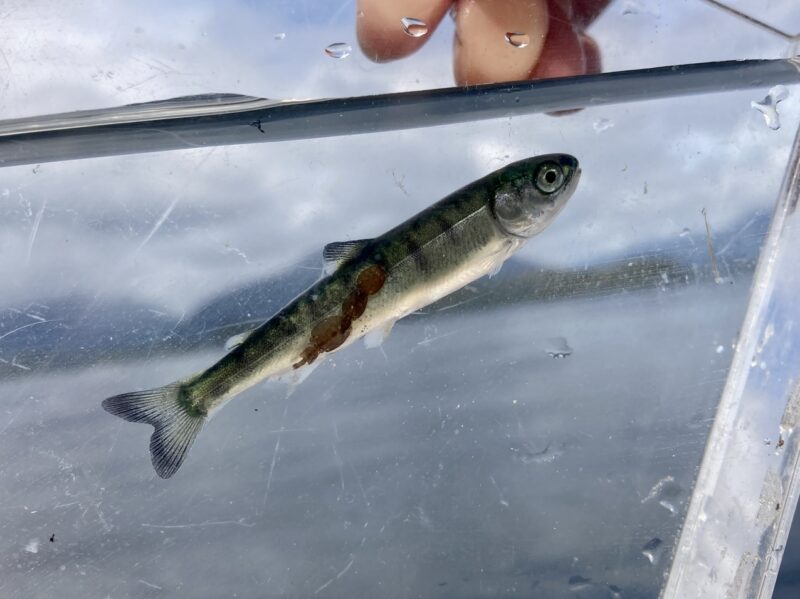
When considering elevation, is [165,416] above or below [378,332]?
below

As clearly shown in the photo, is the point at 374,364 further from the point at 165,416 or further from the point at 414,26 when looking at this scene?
the point at 414,26

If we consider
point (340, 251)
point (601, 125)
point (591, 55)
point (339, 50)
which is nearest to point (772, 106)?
point (601, 125)

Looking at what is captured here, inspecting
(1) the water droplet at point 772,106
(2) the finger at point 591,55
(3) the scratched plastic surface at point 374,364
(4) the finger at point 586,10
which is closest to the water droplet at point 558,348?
(3) the scratched plastic surface at point 374,364

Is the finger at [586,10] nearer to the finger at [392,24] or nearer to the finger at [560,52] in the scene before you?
the finger at [560,52]

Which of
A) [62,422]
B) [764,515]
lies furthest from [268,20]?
[764,515]

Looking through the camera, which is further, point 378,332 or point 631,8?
point 631,8

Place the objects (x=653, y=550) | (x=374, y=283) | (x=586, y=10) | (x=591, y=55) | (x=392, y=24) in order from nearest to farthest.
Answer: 1. (x=374, y=283)
2. (x=392, y=24)
3. (x=586, y=10)
4. (x=591, y=55)
5. (x=653, y=550)

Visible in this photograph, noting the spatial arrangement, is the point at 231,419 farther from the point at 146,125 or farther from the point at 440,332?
the point at 146,125

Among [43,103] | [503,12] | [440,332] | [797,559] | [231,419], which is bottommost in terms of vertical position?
[231,419]
